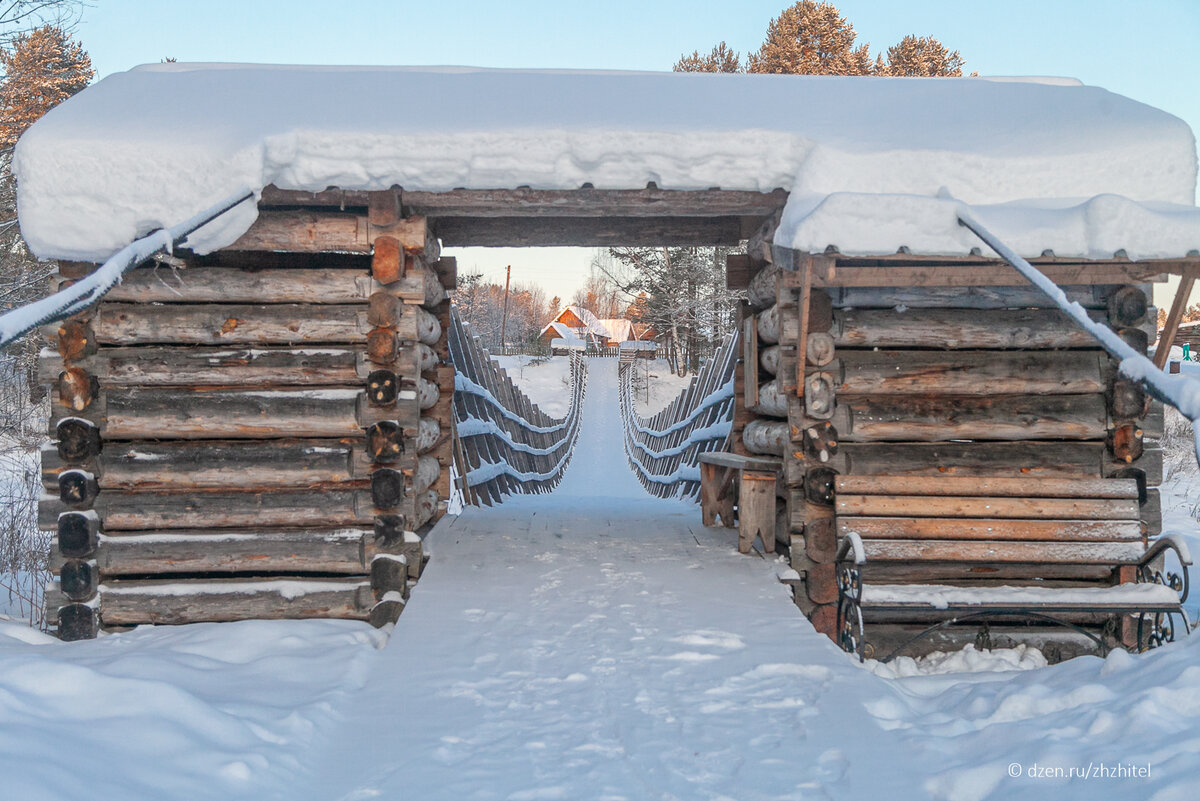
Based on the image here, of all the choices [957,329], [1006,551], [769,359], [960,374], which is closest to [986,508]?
[1006,551]

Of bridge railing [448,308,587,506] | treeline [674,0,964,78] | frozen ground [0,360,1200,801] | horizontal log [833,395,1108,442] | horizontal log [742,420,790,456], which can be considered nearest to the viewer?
frozen ground [0,360,1200,801]

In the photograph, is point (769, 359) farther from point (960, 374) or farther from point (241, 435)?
point (241, 435)

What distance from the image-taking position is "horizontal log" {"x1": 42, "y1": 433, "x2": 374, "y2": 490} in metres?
5.03

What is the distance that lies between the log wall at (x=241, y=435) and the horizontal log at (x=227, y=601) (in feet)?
0.03

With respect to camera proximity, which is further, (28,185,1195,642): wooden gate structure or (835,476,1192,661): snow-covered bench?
(835,476,1192,661): snow-covered bench

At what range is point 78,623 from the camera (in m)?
4.96

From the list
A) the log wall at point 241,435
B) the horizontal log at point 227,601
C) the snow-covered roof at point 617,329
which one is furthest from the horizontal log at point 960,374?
the snow-covered roof at point 617,329

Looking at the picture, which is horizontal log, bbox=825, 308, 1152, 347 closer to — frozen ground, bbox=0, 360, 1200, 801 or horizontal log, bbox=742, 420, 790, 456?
horizontal log, bbox=742, 420, 790, 456

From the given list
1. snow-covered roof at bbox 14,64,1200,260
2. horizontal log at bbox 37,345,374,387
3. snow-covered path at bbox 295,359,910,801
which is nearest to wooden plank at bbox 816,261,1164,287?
snow-covered roof at bbox 14,64,1200,260

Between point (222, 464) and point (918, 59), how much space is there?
31123mm

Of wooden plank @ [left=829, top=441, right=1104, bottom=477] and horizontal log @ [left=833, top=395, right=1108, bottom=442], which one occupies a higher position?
horizontal log @ [left=833, top=395, right=1108, bottom=442]

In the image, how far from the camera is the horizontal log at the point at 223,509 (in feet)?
16.5

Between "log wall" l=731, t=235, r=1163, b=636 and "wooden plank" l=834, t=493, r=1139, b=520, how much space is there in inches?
6.9

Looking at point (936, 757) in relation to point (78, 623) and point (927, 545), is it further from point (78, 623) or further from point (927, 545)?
point (78, 623)
